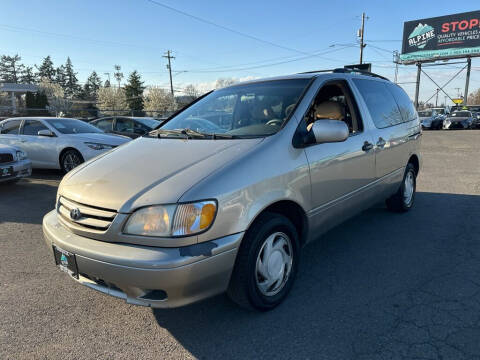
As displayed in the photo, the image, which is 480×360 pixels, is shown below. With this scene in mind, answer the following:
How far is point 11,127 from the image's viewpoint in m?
8.64

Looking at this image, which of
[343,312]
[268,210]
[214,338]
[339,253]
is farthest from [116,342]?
[339,253]

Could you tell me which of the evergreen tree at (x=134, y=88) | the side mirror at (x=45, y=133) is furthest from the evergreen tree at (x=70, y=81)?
the side mirror at (x=45, y=133)

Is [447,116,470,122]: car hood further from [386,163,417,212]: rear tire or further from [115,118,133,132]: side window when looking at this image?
[386,163,417,212]: rear tire

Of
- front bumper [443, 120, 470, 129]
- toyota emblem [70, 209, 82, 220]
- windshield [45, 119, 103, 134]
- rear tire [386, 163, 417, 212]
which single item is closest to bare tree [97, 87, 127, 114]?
front bumper [443, 120, 470, 129]

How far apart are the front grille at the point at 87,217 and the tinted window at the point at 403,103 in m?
4.01

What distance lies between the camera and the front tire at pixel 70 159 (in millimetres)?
7750

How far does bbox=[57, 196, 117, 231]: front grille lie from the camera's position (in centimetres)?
219

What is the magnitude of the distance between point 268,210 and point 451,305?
1601mm

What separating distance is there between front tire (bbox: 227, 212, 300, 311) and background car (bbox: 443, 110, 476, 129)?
29422 mm

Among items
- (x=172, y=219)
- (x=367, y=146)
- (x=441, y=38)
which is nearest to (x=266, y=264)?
(x=172, y=219)

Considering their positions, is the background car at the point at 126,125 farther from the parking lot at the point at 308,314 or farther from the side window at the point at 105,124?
the parking lot at the point at 308,314

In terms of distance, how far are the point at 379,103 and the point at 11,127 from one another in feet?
28.6

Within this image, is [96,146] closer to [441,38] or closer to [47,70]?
[441,38]

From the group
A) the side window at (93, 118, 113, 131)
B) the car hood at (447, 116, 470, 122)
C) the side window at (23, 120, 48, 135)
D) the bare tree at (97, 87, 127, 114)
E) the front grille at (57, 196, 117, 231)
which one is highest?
the bare tree at (97, 87, 127, 114)
